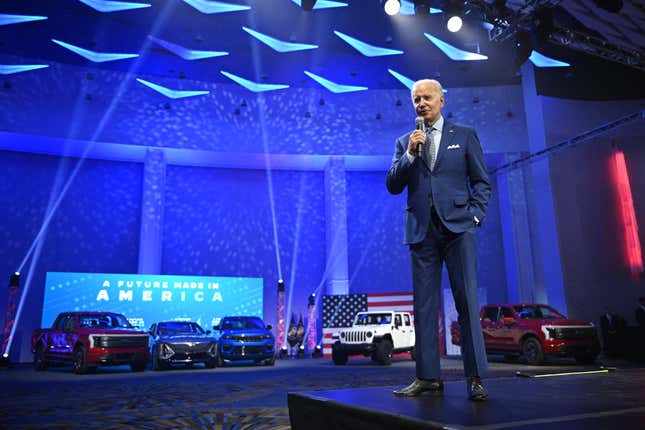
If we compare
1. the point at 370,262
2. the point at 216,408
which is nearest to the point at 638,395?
the point at 216,408

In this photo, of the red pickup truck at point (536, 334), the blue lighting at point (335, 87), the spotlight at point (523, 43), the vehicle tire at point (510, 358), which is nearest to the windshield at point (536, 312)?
the red pickup truck at point (536, 334)

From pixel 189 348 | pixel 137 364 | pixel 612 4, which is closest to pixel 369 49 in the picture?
pixel 612 4

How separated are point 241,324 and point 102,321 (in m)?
3.35

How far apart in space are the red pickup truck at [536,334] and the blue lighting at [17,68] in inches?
585

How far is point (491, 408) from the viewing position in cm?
169

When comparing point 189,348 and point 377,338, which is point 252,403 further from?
point 377,338

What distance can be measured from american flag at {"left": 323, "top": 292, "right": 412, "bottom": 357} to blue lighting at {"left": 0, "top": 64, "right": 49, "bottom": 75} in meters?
11.6

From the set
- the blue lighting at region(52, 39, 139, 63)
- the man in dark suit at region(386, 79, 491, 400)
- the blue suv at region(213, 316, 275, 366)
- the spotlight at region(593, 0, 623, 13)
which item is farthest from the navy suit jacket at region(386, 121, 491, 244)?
the blue lighting at region(52, 39, 139, 63)

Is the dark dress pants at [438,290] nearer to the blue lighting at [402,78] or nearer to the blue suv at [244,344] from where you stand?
the blue suv at [244,344]

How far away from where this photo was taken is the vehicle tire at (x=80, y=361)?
966 centimetres

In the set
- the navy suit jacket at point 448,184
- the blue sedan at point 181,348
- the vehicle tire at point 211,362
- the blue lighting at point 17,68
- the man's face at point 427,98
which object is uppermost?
the blue lighting at point 17,68

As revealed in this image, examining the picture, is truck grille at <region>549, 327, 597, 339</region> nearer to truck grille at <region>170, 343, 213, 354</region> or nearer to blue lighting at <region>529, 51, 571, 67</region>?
truck grille at <region>170, 343, 213, 354</region>

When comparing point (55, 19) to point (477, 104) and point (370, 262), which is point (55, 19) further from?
point (477, 104)

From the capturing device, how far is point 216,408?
14.7 feet
